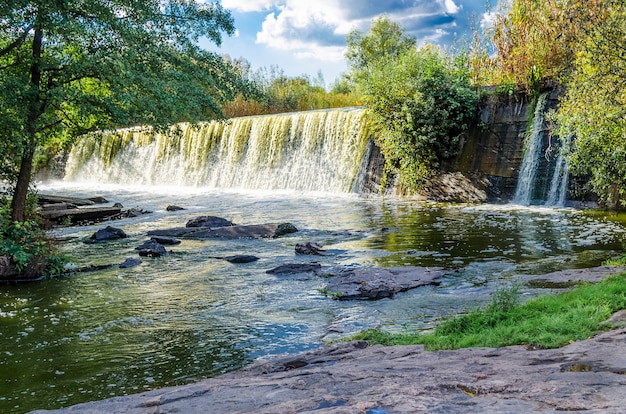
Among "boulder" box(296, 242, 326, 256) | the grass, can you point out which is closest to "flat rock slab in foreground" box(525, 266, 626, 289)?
the grass

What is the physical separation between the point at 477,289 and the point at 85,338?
504 centimetres

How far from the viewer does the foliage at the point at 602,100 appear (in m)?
9.02

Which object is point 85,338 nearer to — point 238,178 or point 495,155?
point 495,155

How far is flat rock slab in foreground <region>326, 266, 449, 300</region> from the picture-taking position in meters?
7.74

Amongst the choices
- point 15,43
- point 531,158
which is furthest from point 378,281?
point 531,158

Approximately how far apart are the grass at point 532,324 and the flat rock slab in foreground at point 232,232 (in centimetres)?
808

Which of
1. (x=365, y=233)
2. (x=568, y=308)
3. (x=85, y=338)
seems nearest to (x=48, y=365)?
(x=85, y=338)

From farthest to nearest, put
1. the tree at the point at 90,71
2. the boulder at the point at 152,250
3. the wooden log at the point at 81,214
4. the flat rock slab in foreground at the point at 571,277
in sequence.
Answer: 1. the wooden log at the point at 81,214
2. the boulder at the point at 152,250
3. the tree at the point at 90,71
4. the flat rock slab in foreground at the point at 571,277

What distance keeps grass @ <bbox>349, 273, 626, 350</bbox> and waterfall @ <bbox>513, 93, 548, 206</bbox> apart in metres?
11.5

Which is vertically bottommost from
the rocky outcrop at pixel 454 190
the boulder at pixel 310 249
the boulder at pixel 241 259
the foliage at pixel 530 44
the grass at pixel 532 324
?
the boulder at pixel 241 259

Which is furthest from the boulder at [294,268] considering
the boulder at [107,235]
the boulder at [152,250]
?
the boulder at [107,235]

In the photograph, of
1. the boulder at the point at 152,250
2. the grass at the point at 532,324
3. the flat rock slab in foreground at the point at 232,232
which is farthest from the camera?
the flat rock slab in foreground at the point at 232,232

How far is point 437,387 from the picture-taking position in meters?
3.11

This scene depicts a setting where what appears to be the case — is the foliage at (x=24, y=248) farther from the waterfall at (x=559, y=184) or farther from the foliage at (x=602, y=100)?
the waterfall at (x=559, y=184)
